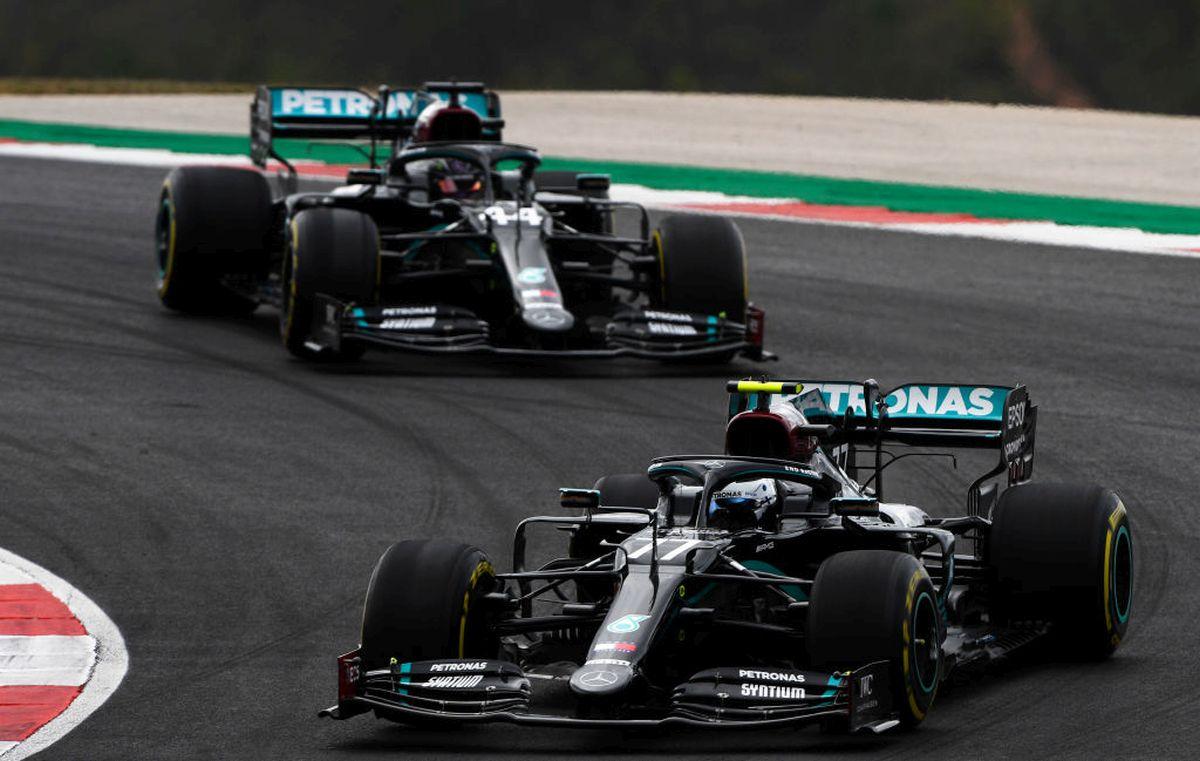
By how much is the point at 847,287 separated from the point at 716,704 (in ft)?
47.9

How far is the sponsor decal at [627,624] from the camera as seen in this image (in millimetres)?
8766

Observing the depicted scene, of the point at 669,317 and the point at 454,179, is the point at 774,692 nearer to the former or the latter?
the point at 669,317

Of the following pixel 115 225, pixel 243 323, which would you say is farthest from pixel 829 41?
pixel 243 323

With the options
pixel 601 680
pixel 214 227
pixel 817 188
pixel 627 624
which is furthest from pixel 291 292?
pixel 817 188

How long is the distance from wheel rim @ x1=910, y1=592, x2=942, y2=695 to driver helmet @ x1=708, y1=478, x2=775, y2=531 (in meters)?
0.91

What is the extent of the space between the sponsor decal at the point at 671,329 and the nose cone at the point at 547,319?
2.02 ft

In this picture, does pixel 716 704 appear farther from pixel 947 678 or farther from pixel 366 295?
pixel 366 295

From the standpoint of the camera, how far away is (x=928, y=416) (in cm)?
1132

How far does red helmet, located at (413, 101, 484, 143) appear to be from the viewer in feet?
66.3

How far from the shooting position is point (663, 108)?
41.4m

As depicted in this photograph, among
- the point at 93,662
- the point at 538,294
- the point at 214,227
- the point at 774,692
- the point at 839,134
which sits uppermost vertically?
the point at 839,134

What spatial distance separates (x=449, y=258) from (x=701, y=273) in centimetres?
200

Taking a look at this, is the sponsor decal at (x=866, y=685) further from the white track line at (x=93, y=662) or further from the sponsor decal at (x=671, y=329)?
the sponsor decal at (x=671, y=329)

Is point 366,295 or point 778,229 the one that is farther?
point 778,229
